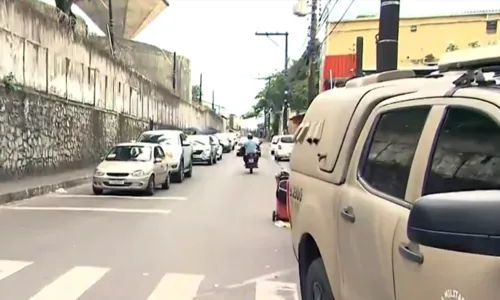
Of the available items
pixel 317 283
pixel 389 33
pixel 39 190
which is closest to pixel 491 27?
pixel 39 190

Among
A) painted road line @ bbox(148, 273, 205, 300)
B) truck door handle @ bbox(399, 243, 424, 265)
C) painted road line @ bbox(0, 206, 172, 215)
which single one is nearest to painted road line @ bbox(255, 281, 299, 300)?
painted road line @ bbox(148, 273, 205, 300)

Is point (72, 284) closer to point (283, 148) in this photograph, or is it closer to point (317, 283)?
point (317, 283)

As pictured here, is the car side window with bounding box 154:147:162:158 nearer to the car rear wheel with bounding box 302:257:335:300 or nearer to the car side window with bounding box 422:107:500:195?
the car rear wheel with bounding box 302:257:335:300

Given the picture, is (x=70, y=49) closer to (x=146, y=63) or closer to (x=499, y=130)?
(x=499, y=130)

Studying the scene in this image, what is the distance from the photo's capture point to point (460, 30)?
4366 centimetres

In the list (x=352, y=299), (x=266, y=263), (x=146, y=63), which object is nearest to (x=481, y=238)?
(x=352, y=299)

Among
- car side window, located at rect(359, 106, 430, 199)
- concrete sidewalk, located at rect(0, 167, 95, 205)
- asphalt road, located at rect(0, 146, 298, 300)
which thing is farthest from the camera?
concrete sidewalk, located at rect(0, 167, 95, 205)

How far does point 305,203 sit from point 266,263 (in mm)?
3695

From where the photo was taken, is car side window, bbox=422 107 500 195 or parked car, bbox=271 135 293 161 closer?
car side window, bbox=422 107 500 195

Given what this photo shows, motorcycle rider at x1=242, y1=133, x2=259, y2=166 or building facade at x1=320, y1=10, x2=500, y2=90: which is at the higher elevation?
building facade at x1=320, y1=10, x2=500, y2=90

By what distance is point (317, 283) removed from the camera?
14.4 ft

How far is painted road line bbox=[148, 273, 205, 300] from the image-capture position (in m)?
6.30

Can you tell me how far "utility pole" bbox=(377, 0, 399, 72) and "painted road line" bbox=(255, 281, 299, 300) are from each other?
4400mm

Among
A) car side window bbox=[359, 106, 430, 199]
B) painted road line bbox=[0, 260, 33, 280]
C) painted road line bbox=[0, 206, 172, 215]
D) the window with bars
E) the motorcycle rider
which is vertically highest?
the window with bars
